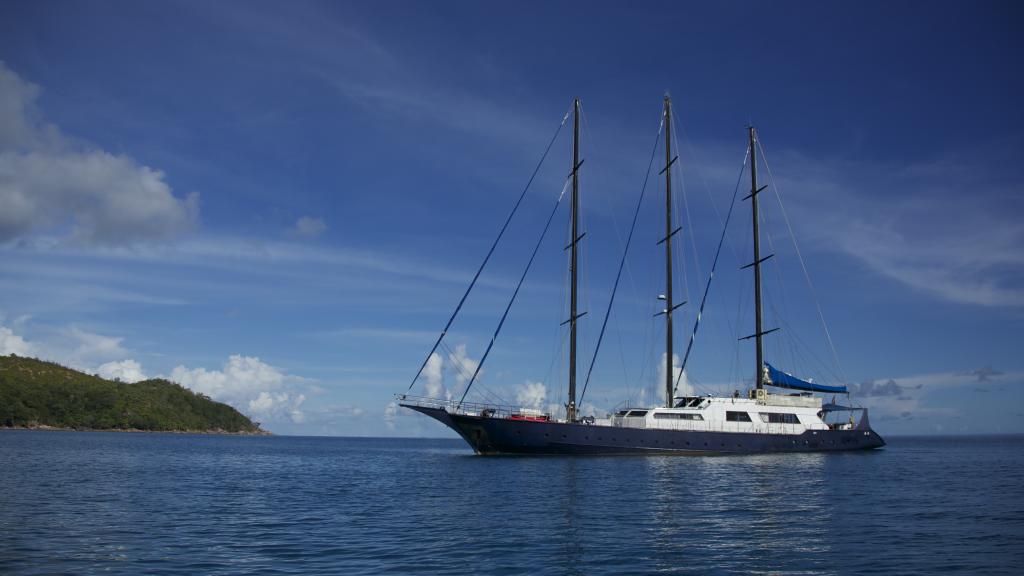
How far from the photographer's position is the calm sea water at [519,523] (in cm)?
1642

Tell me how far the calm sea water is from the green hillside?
113 meters

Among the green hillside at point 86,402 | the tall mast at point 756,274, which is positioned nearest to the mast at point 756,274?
the tall mast at point 756,274

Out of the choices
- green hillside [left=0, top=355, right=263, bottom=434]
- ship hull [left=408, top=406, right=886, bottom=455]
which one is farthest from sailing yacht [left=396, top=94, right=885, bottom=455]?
green hillside [left=0, top=355, right=263, bottom=434]

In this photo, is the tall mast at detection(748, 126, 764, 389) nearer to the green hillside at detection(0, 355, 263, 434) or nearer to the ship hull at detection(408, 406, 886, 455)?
the ship hull at detection(408, 406, 886, 455)

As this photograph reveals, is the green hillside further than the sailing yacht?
Yes

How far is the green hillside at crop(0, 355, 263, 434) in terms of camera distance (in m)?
134

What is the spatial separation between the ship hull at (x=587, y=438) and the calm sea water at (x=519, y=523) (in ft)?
24.8

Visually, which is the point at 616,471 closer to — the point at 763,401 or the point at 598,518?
the point at 598,518

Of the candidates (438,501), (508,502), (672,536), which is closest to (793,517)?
(672,536)

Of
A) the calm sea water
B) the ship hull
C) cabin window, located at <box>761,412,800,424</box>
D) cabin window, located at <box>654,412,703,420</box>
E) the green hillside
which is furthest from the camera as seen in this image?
the green hillside

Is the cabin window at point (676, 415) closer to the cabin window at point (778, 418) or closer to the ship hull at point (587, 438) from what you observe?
the ship hull at point (587, 438)

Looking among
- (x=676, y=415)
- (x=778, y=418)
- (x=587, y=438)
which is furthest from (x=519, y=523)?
(x=778, y=418)

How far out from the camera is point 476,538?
19.4 meters

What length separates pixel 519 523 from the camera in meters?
22.1
